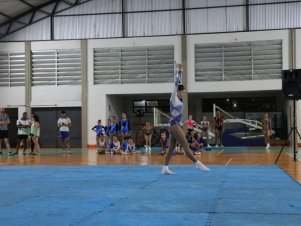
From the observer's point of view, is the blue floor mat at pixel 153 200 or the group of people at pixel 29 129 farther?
the group of people at pixel 29 129

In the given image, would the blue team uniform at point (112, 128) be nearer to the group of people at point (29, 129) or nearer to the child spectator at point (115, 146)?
the child spectator at point (115, 146)

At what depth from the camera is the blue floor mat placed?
4.62 meters

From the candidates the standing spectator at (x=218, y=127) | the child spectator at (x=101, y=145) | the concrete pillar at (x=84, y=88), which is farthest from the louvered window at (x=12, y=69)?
the standing spectator at (x=218, y=127)

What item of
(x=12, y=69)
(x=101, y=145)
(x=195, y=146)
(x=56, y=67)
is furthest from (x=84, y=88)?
(x=195, y=146)

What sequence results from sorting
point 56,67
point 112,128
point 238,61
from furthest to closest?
point 56,67 → point 238,61 → point 112,128

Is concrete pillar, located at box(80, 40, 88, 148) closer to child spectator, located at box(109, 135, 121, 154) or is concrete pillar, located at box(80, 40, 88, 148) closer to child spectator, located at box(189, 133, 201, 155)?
child spectator, located at box(109, 135, 121, 154)

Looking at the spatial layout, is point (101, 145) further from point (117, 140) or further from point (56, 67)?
point (56, 67)

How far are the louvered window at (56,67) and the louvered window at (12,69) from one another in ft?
2.44

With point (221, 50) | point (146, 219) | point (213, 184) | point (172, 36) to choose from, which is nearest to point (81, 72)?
point (172, 36)

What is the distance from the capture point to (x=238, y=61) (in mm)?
24875

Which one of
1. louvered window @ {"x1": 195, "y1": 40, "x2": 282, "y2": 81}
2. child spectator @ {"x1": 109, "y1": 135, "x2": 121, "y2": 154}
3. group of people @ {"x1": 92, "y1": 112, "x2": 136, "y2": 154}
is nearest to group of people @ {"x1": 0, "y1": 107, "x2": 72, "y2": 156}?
group of people @ {"x1": 92, "y1": 112, "x2": 136, "y2": 154}

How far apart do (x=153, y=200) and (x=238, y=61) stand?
20.1 metres

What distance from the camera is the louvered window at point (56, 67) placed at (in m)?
26.4

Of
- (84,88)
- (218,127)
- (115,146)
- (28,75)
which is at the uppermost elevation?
(28,75)
